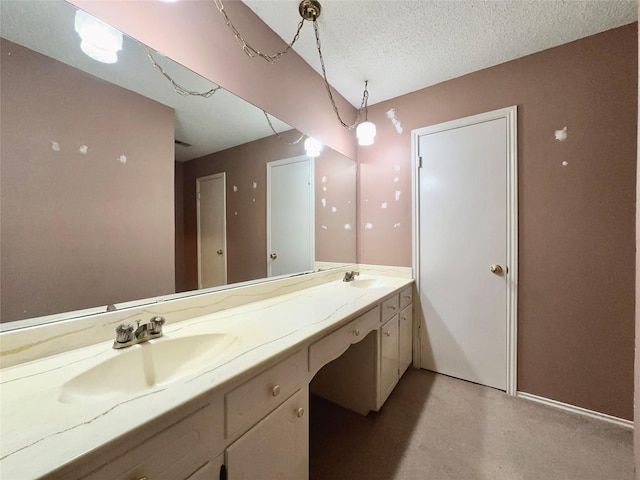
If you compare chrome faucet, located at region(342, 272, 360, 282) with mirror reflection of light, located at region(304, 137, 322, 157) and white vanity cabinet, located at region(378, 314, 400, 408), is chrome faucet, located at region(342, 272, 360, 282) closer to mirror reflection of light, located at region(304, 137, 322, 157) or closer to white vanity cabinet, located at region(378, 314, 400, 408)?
white vanity cabinet, located at region(378, 314, 400, 408)

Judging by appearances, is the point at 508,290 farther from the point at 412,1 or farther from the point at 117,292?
the point at 117,292

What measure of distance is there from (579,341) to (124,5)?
9.27 ft

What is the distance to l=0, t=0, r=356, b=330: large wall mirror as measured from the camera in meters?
0.69

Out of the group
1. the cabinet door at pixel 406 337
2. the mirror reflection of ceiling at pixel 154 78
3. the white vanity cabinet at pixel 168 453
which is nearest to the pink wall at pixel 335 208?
the mirror reflection of ceiling at pixel 154 78

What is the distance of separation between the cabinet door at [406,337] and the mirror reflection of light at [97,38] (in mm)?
2050

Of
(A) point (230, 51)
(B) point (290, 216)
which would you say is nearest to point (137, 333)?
(B) point (290, 216)

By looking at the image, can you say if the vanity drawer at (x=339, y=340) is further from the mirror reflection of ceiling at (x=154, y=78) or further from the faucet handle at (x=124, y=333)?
the mirror reflection of ceiling at (x=154, y=78)

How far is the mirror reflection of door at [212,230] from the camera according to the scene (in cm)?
116

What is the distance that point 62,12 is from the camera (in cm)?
75

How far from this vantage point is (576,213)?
1.50 m

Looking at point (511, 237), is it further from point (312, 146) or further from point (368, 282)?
point (312, 146)

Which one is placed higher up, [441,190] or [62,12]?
[62,12]

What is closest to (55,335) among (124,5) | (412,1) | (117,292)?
(117,292)

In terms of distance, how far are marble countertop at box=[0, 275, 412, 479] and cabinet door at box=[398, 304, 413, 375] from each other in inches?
36.7
